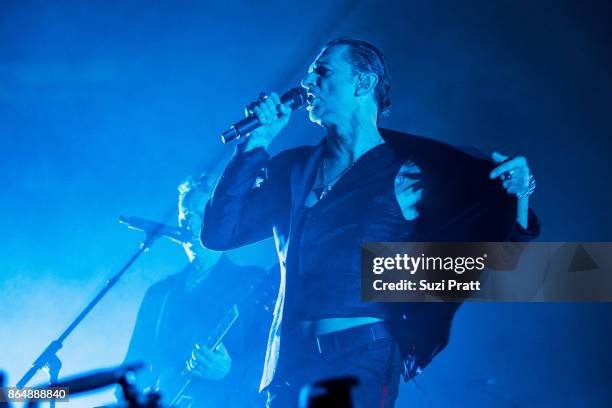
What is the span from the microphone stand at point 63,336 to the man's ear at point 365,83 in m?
1.17

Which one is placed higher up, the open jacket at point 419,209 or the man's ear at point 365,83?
the man's ear at point 365,83

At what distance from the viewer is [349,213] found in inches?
113

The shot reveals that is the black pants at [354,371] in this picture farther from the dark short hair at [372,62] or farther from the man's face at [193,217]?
the dark short hair at [372,62]

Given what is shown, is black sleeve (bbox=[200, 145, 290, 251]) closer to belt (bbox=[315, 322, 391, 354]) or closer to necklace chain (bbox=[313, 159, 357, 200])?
necklace chain (bbox=[313, 159, 357, 200])

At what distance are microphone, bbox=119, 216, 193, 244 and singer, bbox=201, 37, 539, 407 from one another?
0.16 m

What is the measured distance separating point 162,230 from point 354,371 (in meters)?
1.17

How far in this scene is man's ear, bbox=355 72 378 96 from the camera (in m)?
3.05

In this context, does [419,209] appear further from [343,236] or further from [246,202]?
[246,202]

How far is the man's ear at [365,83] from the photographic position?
3053mm

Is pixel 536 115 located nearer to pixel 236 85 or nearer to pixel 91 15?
pixel 236 85

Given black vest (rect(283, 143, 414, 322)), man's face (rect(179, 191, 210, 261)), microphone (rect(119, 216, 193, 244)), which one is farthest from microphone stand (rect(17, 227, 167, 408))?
black vest (rect(283, 143, 414, 322))

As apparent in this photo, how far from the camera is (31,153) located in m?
3.26

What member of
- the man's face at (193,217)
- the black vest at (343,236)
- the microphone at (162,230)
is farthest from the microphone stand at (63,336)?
the black vest at (343,236)

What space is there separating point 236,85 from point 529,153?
4.90ft
